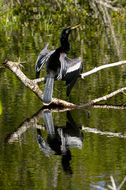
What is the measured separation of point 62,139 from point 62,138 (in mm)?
51

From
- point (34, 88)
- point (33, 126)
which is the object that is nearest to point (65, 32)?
point (34, 88)

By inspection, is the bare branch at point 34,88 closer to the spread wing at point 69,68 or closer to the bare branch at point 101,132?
the spread wing at point 69,68

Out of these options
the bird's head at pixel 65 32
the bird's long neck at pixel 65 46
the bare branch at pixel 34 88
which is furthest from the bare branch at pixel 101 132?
the bird's head at pixel 65 32

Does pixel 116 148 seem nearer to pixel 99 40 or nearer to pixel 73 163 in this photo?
pixel 73 163

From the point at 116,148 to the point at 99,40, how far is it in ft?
38.2

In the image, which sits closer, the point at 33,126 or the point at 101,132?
the point at 101,132

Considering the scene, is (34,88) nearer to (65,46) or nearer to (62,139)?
(65,46)

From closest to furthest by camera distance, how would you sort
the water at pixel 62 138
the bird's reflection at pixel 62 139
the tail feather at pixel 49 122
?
the water at pixel 62 138
the bird's reflection at pixel 62 139
the tail feather at pixel 49 122

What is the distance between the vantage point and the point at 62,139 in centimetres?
697

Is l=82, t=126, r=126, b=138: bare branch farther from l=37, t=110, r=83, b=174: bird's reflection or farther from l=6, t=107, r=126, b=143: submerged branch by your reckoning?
l=37, t=110, r=83, b=174: bird's reflection

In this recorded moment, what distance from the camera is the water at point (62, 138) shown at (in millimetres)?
5422

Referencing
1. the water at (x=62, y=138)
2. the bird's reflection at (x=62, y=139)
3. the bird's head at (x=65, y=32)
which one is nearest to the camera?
the water at (x=62, y=138)

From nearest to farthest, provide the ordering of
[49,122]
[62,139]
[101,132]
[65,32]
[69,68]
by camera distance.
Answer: [62,139] → [101,132] → [49,122] → [69,68] → [65,32]

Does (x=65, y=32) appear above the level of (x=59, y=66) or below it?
above
